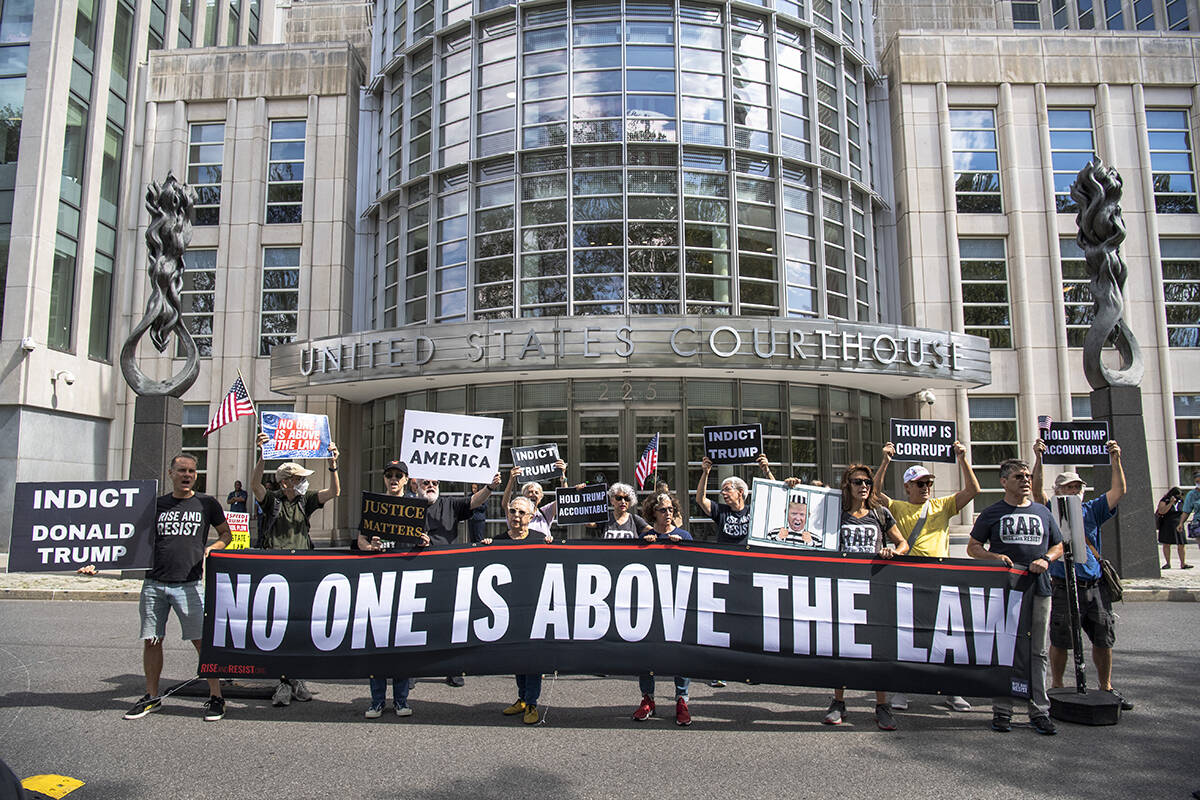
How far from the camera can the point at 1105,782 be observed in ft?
16.7

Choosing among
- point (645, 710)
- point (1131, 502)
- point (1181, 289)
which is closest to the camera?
point (645, 710)

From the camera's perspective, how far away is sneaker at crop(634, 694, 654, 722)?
254 inches

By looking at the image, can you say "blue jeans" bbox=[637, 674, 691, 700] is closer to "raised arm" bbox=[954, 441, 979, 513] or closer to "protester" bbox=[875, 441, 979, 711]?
"protester" bbox=[875, 441, 979, 711]

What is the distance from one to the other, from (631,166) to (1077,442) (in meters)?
13.5

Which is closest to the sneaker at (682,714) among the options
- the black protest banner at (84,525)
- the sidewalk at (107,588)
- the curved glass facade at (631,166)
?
the black protest banner at (84,525)

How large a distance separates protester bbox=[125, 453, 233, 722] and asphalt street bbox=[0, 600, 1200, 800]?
41 cm

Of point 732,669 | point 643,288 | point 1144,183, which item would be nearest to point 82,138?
point 643,288

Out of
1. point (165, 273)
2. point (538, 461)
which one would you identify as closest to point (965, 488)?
point (538, 461)

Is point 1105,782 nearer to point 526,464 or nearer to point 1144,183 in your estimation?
point 526,464

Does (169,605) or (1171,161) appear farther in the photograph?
(1171,161)

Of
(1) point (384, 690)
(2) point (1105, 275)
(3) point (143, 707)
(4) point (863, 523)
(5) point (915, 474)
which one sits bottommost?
(3) point (143, 707)

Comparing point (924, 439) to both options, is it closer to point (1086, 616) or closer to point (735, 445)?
point (735, 445)

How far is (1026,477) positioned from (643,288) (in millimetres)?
14330

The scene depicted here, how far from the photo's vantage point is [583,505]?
10.2 metres
